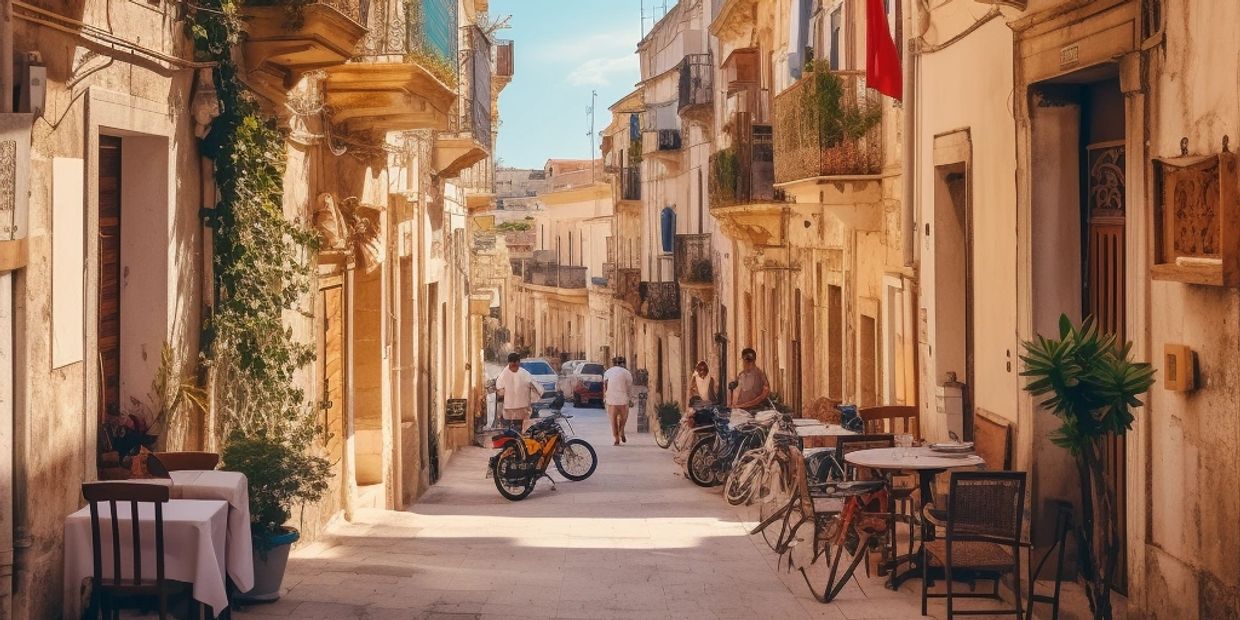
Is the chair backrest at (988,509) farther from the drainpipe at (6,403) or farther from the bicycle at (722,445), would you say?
the bicycle at (722,445)

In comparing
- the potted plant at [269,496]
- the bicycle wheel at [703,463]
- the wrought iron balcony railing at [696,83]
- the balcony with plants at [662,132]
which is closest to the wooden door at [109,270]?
the potted plant at [269,496]

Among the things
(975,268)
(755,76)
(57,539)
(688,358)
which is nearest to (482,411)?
(688,358)

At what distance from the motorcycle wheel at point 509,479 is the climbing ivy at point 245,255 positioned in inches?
256

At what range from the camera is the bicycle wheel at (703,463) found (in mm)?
18828

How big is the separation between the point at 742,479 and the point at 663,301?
2213cm

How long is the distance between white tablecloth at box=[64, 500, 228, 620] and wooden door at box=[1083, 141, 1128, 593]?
4.95m

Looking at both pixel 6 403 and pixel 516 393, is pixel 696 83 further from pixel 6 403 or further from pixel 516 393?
pixel 6 403

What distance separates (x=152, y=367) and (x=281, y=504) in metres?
1.25

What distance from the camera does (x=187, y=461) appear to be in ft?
28.2

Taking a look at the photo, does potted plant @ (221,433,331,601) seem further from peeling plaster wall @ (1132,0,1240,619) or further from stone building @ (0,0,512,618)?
peeling plaster wall @ (1132,0,1240,619)

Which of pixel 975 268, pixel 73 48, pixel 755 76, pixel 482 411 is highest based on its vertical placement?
pixel 755 76

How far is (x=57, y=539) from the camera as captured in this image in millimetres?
7832

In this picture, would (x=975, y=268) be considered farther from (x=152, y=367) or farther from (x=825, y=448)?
(x=152, y=367)

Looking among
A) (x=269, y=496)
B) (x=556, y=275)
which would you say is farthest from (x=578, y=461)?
(x=556, y=275)
